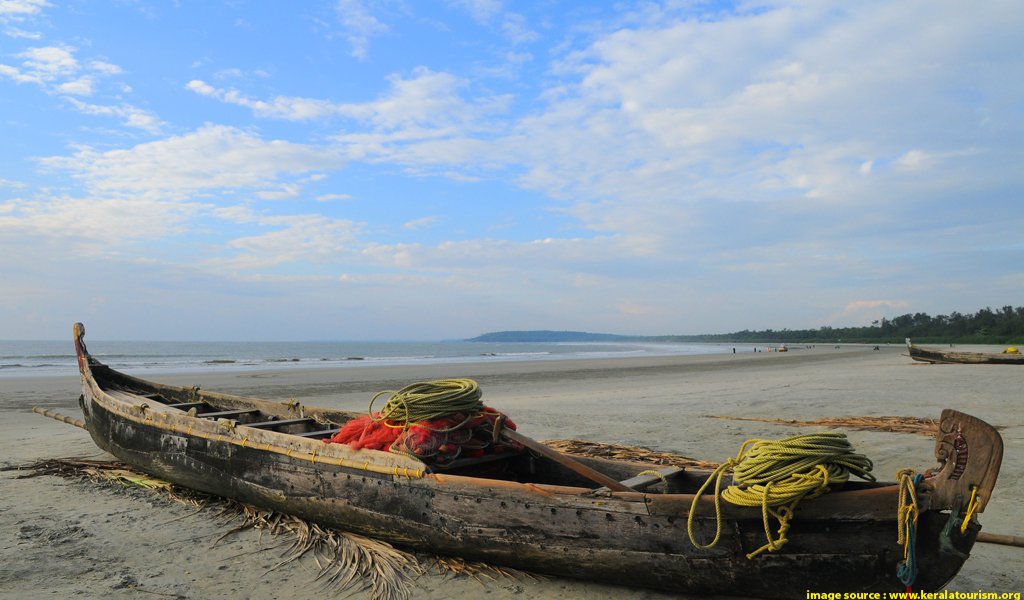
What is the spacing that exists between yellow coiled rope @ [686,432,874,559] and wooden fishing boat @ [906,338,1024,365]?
Answer: 23.9 meters

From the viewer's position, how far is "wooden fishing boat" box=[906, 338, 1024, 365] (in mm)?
21422

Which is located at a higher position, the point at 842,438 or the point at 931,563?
the point at 842,438

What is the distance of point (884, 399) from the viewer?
11.9 metres

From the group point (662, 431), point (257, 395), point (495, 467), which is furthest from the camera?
point (257, 395)

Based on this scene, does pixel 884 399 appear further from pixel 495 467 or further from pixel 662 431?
pixel 495 467

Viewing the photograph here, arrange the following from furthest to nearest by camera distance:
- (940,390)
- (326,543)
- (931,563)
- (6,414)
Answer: (940,390), (6,414), (326,543), (931,563)

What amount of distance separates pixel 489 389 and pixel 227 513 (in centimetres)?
1229

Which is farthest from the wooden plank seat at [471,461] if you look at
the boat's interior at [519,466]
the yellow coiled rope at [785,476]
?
the yellow coiled rope at [785,476]

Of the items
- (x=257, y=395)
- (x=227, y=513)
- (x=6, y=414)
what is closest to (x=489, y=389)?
(x=257, y=395)

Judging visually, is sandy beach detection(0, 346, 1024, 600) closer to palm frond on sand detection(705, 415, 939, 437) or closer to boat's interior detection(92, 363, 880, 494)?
palm frond on sand detection(705, 415, 939, 437)

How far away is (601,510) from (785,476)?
98cm

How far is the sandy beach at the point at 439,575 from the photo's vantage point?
3.75m

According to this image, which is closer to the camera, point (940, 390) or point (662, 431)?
point (662, 431)

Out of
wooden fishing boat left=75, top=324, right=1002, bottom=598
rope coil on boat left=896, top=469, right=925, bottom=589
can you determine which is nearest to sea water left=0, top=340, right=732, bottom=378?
wooden fishing boat left=75, top=324, right=1002, bottom=598
